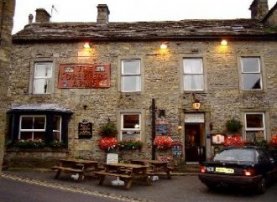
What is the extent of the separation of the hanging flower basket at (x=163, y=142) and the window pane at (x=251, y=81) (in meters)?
4.77

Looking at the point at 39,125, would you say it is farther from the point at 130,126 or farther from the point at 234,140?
the point at 234,140

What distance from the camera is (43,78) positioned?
1762 centimetres

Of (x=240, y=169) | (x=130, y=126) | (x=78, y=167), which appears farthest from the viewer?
(x=130, y=126)

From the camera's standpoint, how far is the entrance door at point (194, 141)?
17031mm

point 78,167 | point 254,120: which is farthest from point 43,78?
point 254,120

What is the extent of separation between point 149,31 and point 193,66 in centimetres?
315

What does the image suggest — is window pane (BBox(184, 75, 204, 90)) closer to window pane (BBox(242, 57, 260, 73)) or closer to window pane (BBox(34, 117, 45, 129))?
window pane (BBox(242, 57, 260, 73))

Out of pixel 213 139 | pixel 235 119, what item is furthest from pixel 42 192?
pixel 235 119

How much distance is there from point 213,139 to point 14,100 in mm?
10209

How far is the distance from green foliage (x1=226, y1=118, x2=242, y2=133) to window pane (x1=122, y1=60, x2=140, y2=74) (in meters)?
5.21

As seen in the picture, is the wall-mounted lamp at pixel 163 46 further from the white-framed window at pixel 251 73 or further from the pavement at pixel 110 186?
the pavement at pixel 110 186

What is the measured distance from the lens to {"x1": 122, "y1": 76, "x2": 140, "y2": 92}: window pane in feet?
56.5

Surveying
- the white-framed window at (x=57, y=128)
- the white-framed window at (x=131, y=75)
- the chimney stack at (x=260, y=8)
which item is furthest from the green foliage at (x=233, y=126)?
the white-framed window at (x=57, y=128)

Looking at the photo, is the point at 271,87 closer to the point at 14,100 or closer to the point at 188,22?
the point at 188,22
